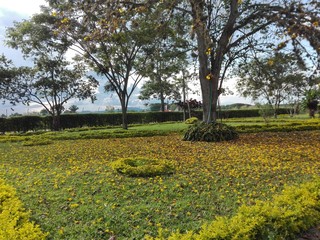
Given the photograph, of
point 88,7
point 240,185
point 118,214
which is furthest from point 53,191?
point 88,7

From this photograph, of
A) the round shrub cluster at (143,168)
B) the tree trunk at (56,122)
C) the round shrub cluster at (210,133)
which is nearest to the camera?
the round shrub cluster at (143,168)

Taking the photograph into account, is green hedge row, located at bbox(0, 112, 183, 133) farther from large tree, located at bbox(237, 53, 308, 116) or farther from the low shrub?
the low shrub

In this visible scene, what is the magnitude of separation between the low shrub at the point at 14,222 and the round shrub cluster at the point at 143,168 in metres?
1.78

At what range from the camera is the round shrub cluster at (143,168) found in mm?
5047

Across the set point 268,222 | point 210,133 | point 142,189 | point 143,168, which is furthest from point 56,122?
point 268,222

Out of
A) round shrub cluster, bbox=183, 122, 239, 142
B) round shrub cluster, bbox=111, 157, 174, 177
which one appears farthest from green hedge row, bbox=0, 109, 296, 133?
round shrub cluster, bbox=111, 157, 174, 177

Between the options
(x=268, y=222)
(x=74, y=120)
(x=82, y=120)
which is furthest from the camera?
(x=82, y=120)

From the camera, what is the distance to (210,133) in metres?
9.92

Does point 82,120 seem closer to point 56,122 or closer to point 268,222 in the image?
point 56,122

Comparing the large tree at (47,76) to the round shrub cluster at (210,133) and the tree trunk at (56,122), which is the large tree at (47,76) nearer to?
the tree trunk at (56,122)

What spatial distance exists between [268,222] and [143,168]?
2676mm

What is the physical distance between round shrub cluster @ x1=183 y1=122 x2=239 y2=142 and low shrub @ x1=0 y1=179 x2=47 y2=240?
22.5 ft

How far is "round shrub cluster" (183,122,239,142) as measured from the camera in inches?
389

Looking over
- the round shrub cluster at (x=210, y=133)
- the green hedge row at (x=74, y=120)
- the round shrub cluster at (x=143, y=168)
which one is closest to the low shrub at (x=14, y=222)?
the round shrub cluster at (x=143, y=168)
